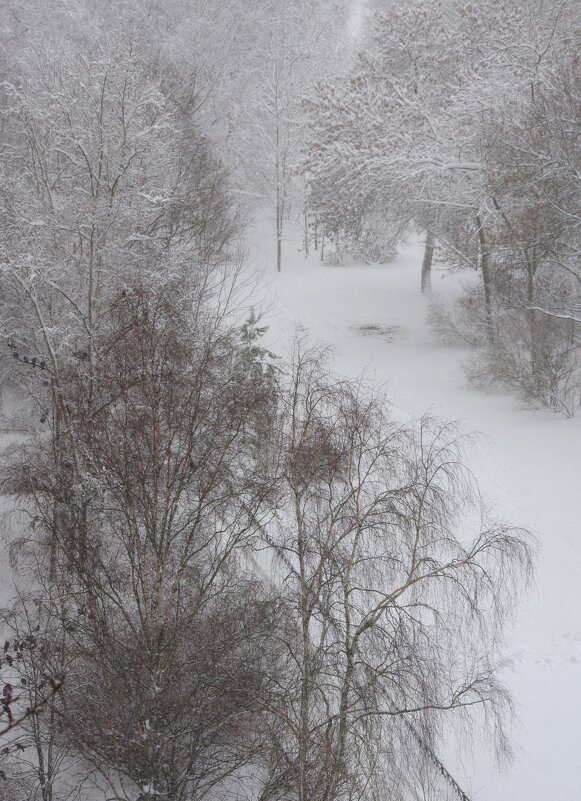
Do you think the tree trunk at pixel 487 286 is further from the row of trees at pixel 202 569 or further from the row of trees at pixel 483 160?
the row of trees at pixel 202 569

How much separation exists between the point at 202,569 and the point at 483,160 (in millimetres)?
13306

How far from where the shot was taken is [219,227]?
17594mm

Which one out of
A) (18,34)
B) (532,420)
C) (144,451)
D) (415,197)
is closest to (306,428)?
(144,451)

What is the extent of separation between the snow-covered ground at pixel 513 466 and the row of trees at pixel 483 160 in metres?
1.26

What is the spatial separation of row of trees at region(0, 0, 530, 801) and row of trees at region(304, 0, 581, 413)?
22.9 feet

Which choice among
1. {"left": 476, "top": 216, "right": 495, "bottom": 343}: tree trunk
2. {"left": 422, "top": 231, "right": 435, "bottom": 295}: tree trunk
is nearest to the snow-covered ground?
{"left": 422, "top": 231, "right": 435, "bottom": 295}: tree trunk

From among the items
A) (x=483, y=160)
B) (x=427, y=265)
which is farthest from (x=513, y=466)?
(x=427, y=265)

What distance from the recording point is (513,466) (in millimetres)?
12844

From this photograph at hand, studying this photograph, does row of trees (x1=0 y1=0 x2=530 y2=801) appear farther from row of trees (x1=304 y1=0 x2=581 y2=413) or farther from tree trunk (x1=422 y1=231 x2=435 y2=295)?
Result: tree trunk (x1=422 y1=231 x2=435 y2=295)

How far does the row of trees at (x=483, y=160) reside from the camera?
48.9 ft

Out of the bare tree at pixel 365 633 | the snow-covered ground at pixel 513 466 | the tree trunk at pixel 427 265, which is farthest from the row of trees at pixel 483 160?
the bare tree at pixel 365 633

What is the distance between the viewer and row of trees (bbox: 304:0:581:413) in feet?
48.9

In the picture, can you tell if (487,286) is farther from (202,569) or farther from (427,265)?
(202,569)

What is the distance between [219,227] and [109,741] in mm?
13603
